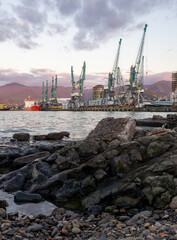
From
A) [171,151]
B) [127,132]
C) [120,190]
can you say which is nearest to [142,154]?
[171,151]

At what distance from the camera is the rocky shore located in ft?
14.5

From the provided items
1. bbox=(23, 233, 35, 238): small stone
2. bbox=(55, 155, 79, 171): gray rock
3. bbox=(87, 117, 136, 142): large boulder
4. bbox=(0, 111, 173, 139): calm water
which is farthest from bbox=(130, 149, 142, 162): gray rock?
bbox=(0, 111, 173, 139): calm water

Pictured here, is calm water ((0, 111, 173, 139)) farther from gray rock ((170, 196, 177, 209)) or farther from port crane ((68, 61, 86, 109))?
port crane ((68, 61, 86, 109))

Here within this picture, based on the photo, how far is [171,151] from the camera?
6918 millimetres

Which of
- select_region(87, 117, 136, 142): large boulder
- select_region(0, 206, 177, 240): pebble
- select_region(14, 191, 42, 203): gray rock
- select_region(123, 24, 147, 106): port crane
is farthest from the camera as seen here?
select_region(123, 24, 147, 106): port crane

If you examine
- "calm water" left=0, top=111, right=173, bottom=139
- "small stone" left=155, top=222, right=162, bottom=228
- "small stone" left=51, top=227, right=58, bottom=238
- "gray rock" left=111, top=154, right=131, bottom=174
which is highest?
"gray rock" left=111, top=154, right=131, bottom=174

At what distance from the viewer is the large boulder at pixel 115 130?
41.7ft

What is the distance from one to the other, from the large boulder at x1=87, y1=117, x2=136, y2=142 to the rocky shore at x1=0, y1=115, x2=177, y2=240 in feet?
11.0

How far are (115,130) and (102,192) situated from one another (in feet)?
23.2

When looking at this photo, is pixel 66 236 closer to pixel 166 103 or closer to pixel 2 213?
pixel 2 213

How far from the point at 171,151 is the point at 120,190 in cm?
210

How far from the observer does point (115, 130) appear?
1298 cm

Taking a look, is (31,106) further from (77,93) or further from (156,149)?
(156,149)

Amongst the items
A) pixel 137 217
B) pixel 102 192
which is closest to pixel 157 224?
pixel 137 217
